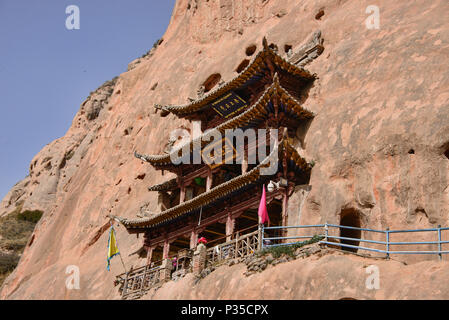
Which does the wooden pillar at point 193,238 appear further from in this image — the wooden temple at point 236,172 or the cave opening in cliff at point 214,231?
the cave opening in cliff at point 214,231

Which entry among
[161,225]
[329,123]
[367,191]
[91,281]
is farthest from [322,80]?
[91,281]

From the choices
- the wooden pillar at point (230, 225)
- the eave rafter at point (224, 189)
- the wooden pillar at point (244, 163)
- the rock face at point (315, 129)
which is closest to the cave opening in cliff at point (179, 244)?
the eave rafter at point (224, 189)

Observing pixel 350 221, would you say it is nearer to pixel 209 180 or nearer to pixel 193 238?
pixel 193 238

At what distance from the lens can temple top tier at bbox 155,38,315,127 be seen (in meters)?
27.5

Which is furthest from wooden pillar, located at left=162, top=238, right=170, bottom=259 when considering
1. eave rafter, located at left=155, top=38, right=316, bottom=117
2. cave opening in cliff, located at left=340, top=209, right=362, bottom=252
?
cave opening in cliff, located at left=340, top=209, right=362, bottom=252

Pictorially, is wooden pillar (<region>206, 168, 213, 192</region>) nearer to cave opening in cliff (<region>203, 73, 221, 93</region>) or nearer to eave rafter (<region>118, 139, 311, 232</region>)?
eave rafter (<region>118, 139, 311, 232</region>)

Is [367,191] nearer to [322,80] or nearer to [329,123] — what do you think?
[329,123]

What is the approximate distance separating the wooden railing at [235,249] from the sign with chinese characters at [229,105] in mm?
9562

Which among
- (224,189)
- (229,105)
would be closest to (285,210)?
(224,189)

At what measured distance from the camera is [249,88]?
97.7 ft

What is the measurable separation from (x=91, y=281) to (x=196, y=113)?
11201 millimetres

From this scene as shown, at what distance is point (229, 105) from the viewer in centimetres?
3075

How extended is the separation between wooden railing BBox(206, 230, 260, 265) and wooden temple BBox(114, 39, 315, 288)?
715 mm
